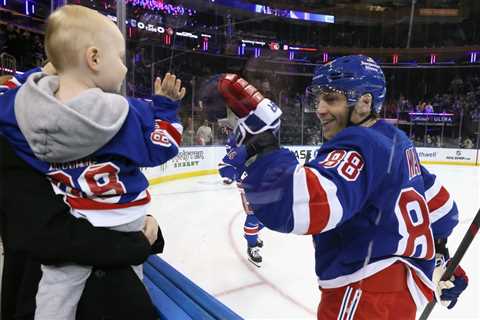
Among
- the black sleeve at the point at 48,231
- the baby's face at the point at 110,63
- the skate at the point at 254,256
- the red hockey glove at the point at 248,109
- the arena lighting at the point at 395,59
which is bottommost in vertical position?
the skate at the point at 254,256

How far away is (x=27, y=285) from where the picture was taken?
1.92 ft

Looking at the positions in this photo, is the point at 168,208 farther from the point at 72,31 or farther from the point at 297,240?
the point at 72,31

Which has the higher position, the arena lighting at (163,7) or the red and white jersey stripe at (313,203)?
the arena lighting at (163,7)

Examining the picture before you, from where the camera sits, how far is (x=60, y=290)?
0.55m

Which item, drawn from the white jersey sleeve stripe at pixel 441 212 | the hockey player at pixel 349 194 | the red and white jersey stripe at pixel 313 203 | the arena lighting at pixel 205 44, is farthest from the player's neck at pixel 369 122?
the arena lighting at pixel 205 44

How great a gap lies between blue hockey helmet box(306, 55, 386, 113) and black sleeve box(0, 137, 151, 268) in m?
0.44

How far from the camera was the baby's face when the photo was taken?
592 mm

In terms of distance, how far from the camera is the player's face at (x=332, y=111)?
0.67 meters

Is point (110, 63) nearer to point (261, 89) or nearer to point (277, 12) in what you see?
point (261, 89)

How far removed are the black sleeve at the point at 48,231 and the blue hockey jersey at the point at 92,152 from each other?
16mm

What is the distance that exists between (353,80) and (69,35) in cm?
48

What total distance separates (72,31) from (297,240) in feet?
5.82

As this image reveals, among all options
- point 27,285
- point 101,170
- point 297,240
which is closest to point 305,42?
point 101,170

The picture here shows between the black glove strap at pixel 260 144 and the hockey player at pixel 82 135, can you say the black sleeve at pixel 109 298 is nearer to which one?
the hockey player at pixel 82 135
